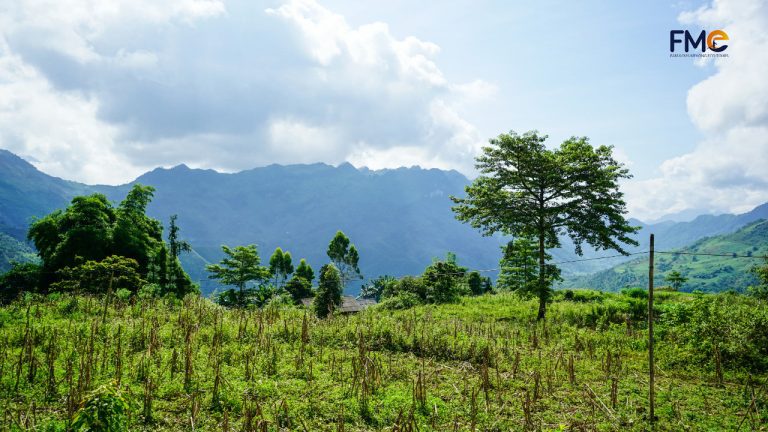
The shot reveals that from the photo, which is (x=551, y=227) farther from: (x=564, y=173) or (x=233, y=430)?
(x=233, y=430)

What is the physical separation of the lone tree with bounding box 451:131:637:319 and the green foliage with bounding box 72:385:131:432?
2135cm

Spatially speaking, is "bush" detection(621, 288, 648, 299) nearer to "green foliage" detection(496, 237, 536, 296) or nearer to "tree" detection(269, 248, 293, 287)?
"green foliage" detection(496, 237, 536, 296)

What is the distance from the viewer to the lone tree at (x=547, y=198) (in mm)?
22469

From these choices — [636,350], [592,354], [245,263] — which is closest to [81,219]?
[245,263]

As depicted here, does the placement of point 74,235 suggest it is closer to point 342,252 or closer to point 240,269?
point 240,269

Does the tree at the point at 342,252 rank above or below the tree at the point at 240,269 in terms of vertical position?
above

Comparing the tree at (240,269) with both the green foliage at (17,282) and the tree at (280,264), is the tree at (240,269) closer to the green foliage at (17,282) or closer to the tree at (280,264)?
the green foliage at (17,282)

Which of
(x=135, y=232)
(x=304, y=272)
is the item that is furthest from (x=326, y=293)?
(x=304, y=272)

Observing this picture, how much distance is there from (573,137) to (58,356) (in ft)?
85.1

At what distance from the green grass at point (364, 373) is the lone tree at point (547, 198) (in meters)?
6.10

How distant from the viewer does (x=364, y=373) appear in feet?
30.1

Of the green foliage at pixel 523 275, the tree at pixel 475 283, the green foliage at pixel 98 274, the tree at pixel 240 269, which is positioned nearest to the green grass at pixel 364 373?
the green foliage at pixel 98 274

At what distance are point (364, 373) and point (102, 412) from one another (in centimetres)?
532

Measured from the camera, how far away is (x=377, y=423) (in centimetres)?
848
